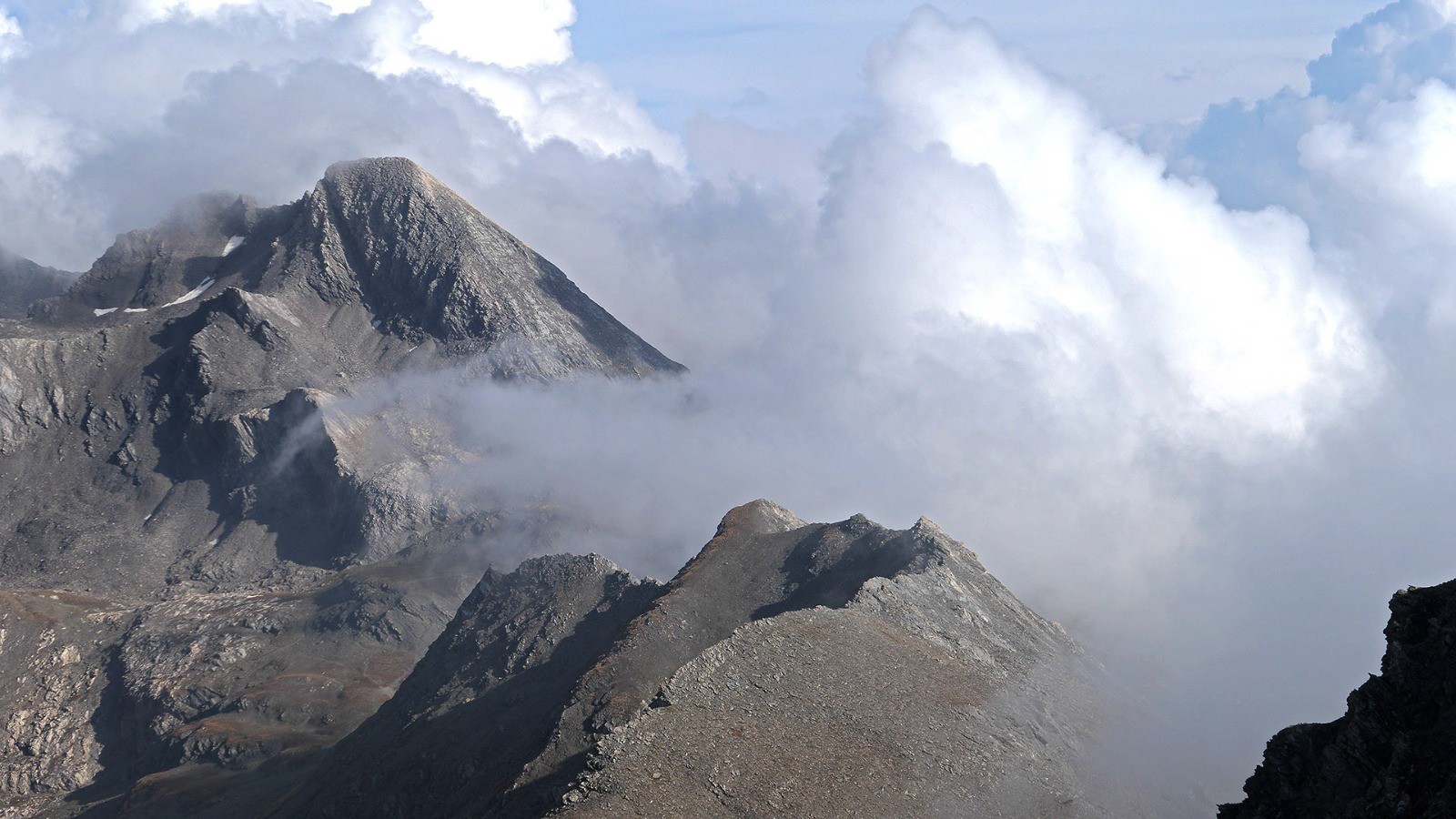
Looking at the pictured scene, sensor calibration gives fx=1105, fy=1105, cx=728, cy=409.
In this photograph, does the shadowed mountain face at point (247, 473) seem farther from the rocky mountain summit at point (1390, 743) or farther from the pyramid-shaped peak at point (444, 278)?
the rocky mountain summit at point (1390, 743)

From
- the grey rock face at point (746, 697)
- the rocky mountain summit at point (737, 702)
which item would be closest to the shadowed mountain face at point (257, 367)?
the rocky mountain summit at point (737, 702)

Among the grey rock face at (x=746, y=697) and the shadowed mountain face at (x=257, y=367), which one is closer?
the grey rock face at (x=746, y=697)

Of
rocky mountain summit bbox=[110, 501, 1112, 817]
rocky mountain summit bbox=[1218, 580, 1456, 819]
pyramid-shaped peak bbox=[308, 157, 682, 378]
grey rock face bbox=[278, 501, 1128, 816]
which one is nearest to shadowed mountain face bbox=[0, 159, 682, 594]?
pyramid-shaped peak bbox=[308, 157, 682, 378]

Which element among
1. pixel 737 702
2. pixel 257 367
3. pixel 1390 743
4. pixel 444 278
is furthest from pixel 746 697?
pixel 444 278

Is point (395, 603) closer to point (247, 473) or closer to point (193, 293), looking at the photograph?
point (247, 473)

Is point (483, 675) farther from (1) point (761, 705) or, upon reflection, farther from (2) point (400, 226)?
(2) point (400, 226)

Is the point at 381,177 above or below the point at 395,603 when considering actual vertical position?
above

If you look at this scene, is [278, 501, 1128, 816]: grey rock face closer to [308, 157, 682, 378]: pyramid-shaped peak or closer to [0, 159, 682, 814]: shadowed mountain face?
[0, 159, 682, 814]: shadowed mountain face
